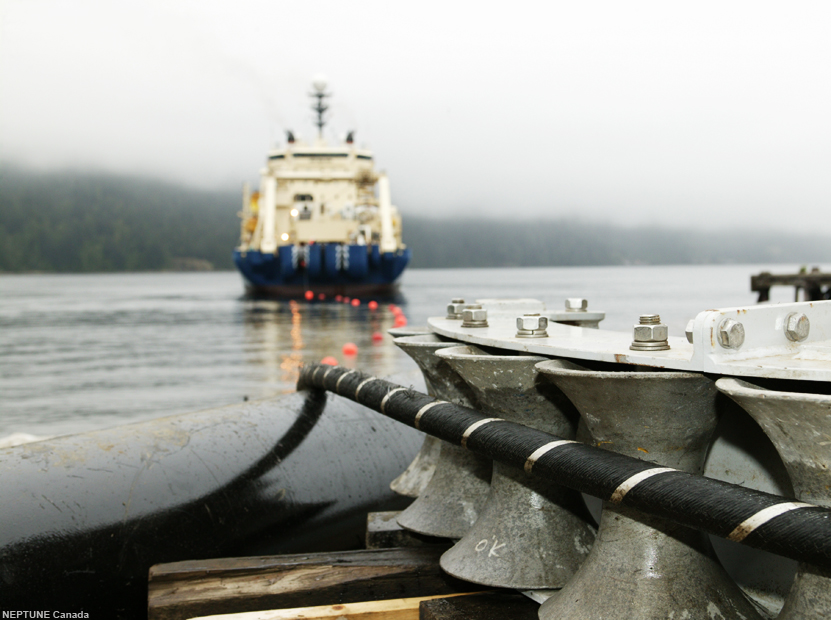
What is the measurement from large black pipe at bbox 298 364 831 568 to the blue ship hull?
1262 inches

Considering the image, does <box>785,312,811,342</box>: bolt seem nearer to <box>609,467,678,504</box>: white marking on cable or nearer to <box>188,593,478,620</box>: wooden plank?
<box>609,467,678,504</box>: white marking on cable

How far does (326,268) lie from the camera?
3412cm

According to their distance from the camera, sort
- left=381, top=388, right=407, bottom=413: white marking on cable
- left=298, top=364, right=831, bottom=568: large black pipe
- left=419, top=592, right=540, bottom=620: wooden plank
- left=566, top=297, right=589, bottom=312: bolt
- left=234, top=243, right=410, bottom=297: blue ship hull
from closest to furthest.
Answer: left=298, top=364, right=831, bottom=568: large black pipe < left=419, top=592, right=540, bottom=620: wooden plank < left=381, top=388, right=407, bottom=413: white marking on cable < left=566, top=297, right=589, bottom=312: bolt < left=234, top=243, right=410, bottom=297: blue ship hull

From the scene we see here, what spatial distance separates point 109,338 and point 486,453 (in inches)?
809

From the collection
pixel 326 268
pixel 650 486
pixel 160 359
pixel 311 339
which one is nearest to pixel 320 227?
pixel 326 268

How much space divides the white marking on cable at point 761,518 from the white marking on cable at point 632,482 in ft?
0.66

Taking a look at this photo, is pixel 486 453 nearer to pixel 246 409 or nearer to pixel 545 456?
pixel 545 456

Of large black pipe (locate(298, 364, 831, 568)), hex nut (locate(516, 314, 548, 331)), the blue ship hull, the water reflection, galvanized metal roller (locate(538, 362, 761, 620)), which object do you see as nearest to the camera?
large black pipe (locate(298, 364, 831, 568))

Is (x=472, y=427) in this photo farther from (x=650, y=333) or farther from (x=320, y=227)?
(x=320, y=227)

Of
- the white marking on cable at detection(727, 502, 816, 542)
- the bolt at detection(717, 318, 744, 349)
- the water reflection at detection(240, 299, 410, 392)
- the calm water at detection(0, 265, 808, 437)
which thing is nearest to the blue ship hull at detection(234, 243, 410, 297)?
the water reflection at detection(240, 299, 410, 392)

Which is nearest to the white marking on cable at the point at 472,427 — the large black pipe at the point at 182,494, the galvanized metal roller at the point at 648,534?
the galvanized metal roller at the point at 648,534

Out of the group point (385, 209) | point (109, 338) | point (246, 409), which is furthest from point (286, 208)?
point (246, 409)

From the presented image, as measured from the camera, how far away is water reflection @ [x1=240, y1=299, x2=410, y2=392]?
13.0 m

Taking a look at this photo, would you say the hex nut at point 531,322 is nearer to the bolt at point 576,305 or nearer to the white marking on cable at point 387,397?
the white marking on cable at point 387,397
